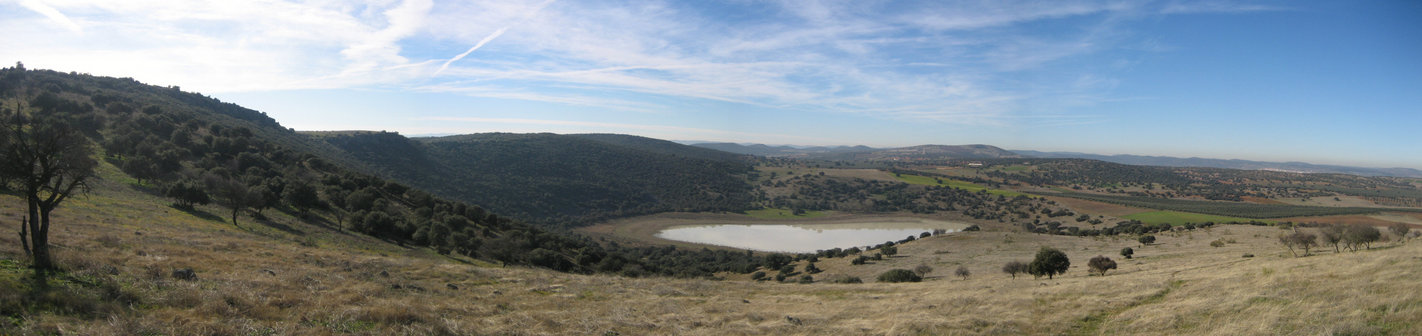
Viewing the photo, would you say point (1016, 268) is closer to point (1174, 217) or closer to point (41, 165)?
point (41, 165)

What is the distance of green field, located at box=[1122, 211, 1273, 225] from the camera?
61.5 metres

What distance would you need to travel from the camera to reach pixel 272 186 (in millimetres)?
35312

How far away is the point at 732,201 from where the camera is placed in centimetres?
10588

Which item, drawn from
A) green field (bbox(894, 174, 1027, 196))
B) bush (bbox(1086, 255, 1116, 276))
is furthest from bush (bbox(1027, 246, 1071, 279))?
green field (bbox(894, 174, 1027, 196))

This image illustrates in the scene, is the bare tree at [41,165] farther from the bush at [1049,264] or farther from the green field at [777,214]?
the green field at [777,214]

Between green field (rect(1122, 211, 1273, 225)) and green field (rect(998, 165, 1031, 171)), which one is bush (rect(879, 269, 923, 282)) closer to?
green field (rect(1122, 211, 1273, 225))

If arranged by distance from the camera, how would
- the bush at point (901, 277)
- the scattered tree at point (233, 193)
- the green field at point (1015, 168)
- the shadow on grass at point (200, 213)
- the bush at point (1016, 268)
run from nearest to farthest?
the bush at point (1016, 268), the shadow on grass at point (200, 213), the scattered tree at point (233, 193), the bush at point (901, 277), the green field at point (1015, 168)

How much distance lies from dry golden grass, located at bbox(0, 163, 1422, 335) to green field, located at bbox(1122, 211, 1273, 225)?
63.4 m

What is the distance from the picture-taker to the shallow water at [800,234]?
69812 millimetres

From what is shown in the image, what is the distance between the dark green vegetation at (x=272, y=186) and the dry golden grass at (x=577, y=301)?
5.35 meters

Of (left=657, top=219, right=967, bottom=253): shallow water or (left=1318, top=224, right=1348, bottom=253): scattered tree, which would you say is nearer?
(left=1318, top=224, right=1348, bottom=253): scattered tree

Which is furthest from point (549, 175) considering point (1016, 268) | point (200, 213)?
point (1016, 268)

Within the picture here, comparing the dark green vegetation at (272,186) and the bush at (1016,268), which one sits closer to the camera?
the bush at (1016,268)

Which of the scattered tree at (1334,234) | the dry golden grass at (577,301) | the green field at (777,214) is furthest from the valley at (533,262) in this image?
the green field at (777,214)
